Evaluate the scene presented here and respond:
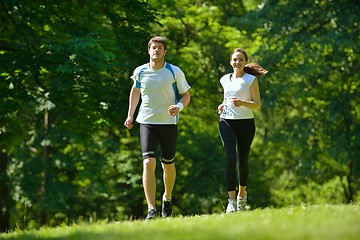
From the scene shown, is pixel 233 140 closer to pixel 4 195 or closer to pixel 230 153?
pixel 230 153

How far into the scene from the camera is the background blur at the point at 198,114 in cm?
1692

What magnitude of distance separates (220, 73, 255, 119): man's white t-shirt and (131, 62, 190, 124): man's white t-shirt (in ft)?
2.46

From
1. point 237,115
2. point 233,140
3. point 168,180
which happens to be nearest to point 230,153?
point 233,140

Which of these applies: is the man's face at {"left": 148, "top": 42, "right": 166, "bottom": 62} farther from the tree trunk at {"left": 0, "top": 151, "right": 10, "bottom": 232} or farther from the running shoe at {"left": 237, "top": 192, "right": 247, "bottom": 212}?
the tree trunk at {"left": 0, "top": 151, "right": 10, "bottom": 232}

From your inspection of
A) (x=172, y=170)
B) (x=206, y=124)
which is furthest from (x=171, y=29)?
(x=172, y=170)

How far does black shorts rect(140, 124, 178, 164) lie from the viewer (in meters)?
Result: 9.27

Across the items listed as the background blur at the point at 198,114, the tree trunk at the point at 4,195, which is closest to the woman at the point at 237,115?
the background blur at the point at 198,114

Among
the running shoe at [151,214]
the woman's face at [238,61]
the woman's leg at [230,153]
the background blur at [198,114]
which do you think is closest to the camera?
the running shoe at [151,214]

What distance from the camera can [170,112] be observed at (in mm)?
9109

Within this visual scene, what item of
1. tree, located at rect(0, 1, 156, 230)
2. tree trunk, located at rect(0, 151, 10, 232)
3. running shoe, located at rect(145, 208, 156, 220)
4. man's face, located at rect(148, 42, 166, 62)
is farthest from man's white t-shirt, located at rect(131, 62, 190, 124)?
tree trunk, located at rect(0, 151, 10, 232)

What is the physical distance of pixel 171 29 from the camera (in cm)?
2794

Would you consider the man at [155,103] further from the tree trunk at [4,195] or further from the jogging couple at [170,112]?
the tree trunk at [4,195]

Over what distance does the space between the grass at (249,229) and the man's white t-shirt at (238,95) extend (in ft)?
8.17

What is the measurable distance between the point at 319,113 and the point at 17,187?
36.6 ft
